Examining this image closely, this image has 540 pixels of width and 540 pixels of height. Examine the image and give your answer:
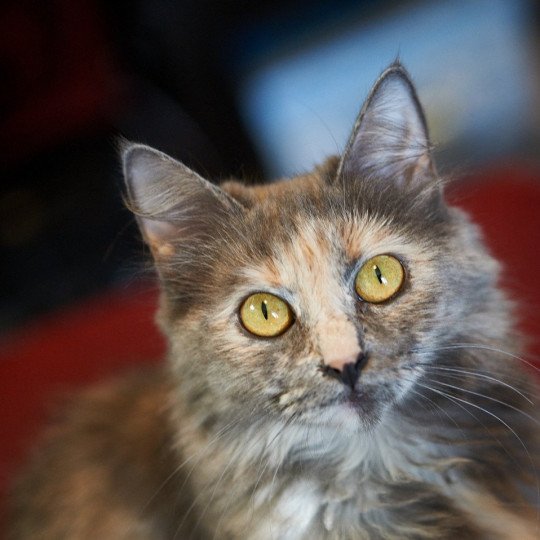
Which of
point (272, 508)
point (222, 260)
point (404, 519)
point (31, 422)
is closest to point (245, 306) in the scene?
point (222, 260)

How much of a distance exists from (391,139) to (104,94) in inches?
125

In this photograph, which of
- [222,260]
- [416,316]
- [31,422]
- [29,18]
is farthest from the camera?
[29,18]

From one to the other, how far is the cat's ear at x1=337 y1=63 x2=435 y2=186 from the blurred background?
2.63m

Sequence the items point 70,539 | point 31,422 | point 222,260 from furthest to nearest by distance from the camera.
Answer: point 31,422, point 70,539, point 222,260

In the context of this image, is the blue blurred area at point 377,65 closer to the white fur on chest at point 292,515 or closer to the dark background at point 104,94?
the dark background at point 104,94

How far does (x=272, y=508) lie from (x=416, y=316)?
442 millimetres

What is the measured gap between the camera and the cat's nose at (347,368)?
110 centimetres

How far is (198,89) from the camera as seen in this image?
4184 millimetres

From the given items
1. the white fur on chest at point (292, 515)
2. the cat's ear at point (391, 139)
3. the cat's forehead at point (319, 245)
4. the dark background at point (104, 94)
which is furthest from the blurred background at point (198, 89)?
the white fur on chest at point (292, 515)

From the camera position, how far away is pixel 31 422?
2.01 metres

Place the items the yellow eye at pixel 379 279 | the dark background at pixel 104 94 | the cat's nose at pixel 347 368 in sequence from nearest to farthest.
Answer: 1. the cat's nose at pixel 347 368
2. the yellow eye at pixel 379 279
3. the dark background at pixel 104 94

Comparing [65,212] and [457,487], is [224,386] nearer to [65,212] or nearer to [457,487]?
[457,487]

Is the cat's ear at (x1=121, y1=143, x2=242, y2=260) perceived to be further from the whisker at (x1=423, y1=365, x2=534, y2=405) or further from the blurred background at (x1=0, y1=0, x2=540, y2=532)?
the blurred background at (x1=0, y1=0, x2=540, y2=532)

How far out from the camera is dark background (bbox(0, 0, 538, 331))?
13.4 ft
